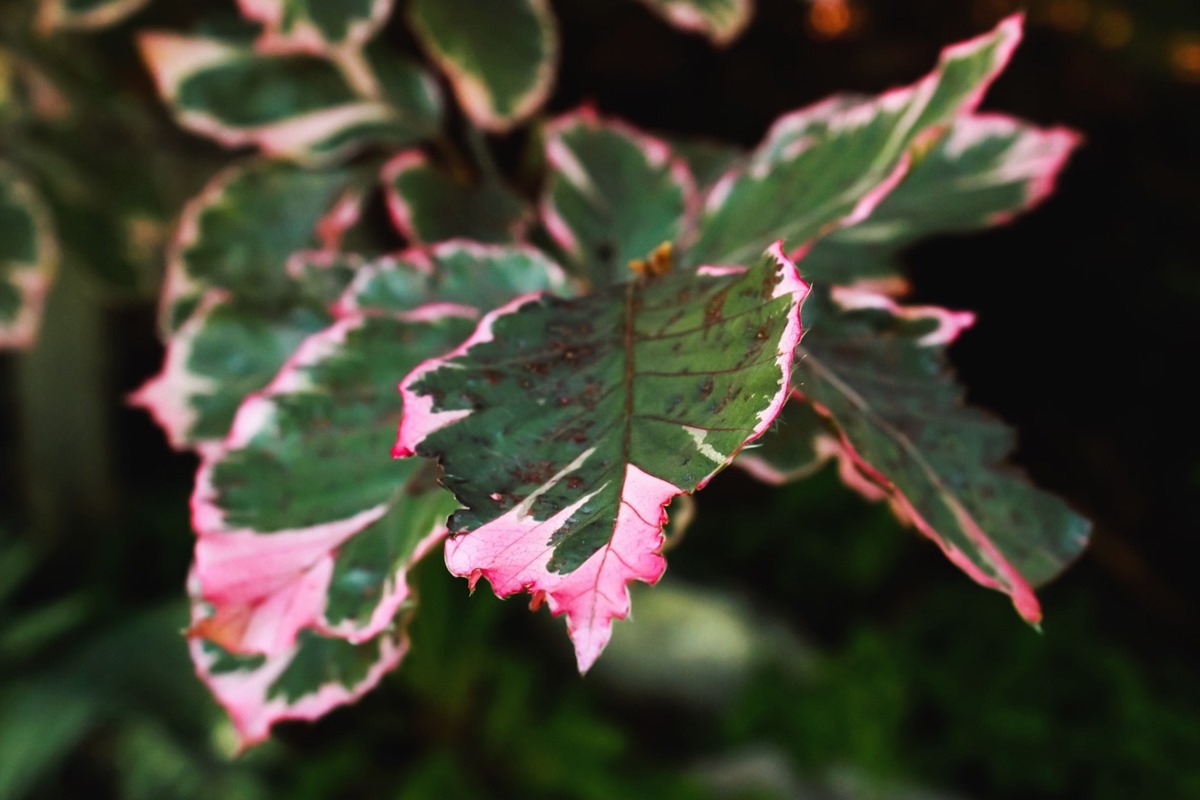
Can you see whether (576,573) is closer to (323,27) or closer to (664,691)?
(323,27)

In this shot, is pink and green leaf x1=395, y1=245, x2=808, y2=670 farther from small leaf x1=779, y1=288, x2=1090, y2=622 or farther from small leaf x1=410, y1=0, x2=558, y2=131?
small leaf x1=410, y1=0, x2=558, y2=131

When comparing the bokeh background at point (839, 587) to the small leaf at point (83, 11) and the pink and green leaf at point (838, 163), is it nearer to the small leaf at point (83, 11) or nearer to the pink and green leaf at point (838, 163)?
the small leaf at point (83, 11)

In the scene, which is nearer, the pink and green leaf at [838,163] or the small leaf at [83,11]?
the pink and green leaf at [838,163]

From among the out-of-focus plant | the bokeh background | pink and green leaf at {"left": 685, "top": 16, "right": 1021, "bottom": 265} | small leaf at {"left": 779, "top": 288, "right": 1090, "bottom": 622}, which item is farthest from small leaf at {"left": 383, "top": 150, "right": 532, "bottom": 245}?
the bokeh background

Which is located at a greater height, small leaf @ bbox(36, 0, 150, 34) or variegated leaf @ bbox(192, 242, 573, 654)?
small leaf @ bbox(36, 0, 150, 34)

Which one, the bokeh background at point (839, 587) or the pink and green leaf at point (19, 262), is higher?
the pink and green leaf at point (19, 262)

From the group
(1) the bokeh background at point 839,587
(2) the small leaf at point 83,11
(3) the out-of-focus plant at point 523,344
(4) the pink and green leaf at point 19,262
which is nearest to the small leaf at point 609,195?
(3) the out-of-focus plant at point 523,344
